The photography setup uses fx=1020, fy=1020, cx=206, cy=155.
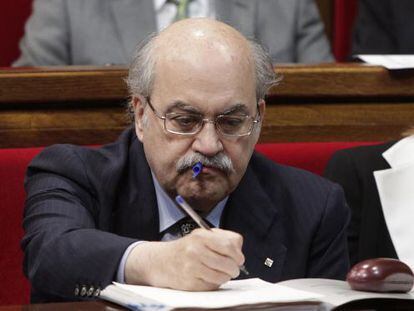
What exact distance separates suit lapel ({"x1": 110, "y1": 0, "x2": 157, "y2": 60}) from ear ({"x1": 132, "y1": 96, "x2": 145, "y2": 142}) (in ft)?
3.03

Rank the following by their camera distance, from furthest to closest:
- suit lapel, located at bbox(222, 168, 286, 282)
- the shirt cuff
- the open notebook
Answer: suit lapel, located at bbox(222, 168, 286, 282) → the shirt cuff → the open notebook

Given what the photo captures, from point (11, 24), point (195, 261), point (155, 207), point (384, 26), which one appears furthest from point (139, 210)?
point (11, 24)

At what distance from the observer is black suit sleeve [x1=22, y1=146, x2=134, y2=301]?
116 centimetres

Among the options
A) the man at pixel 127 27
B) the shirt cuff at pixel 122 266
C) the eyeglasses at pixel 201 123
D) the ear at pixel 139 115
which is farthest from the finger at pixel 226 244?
the man at pixel 127 27

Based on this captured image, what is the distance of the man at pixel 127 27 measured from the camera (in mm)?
2295

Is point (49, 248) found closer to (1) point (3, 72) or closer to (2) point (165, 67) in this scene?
(2) point (165, 67)

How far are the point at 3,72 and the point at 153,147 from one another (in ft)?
1.55

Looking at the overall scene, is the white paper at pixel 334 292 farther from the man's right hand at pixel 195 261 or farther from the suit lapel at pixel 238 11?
the suit lapel at pixel 238 11

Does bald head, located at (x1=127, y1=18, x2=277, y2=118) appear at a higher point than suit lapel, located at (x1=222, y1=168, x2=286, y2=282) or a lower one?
higher

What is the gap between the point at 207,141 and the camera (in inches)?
48.9

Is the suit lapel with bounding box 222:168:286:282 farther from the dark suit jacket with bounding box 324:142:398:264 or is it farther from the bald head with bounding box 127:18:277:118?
the dark suit jacket with bounding box 324:142:398:264

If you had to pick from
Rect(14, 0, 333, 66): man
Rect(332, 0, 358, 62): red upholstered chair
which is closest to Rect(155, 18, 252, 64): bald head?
Rect(14, 0, 333, 66): man

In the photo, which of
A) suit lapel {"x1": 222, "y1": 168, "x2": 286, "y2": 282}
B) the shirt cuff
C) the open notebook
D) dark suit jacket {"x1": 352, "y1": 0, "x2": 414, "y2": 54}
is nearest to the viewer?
the open notebook

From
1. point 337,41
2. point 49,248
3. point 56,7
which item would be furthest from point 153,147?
point 337,41
